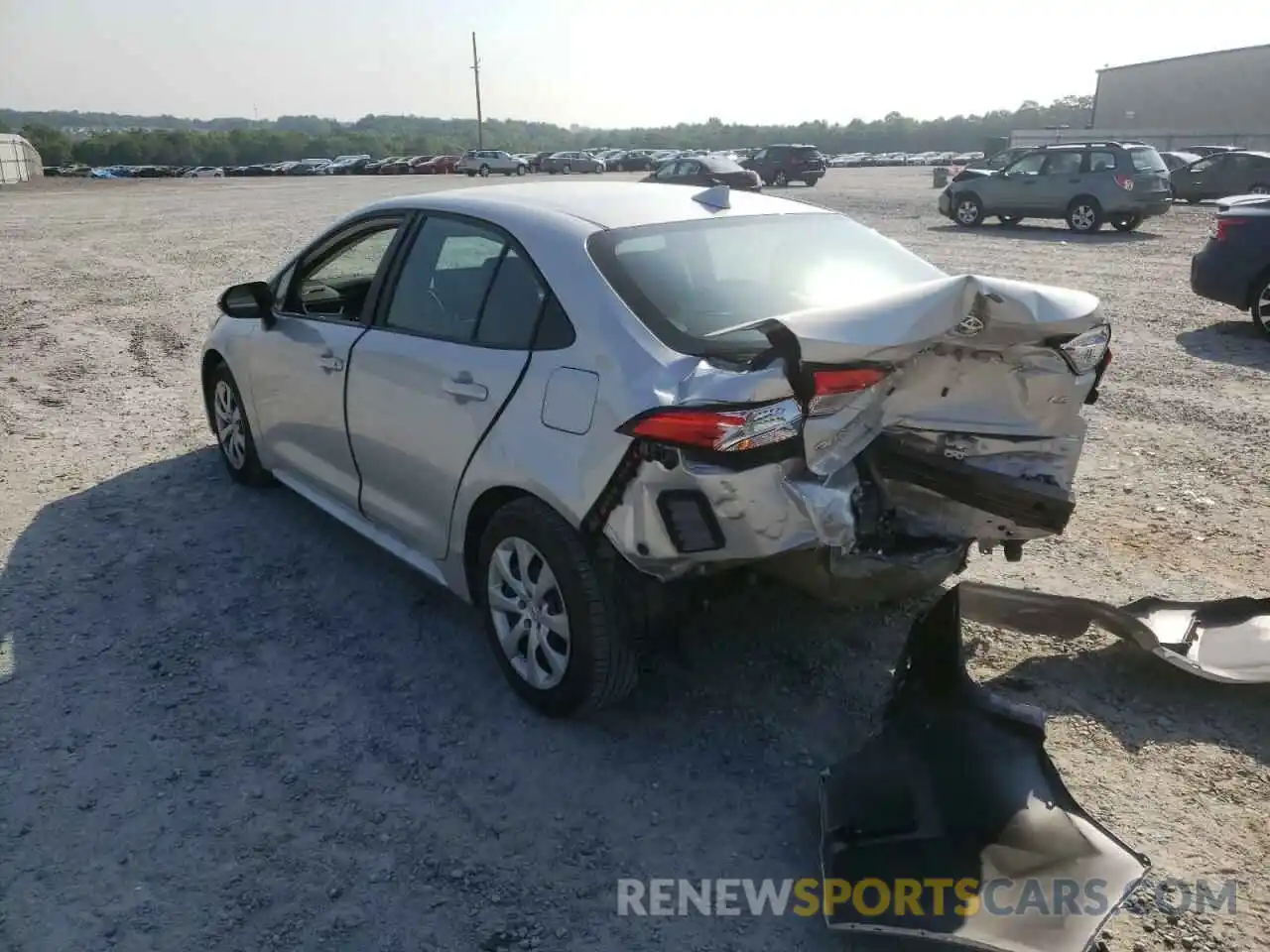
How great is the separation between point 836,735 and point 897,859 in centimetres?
76

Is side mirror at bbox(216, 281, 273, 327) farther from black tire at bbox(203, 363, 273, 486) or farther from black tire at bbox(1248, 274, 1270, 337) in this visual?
black tire at bbox(1248, 274, 1270, 337)

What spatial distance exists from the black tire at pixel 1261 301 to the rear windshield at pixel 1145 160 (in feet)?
34.6

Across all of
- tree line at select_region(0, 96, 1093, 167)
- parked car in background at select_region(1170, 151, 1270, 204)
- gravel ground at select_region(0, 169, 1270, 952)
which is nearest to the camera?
gravel ground at select_region(0, 169, 1270, 952)

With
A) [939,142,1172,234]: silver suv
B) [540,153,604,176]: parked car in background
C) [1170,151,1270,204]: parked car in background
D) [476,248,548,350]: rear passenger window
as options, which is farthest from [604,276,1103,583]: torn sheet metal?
[540,153,604,176]: parked car in background

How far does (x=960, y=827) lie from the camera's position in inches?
108

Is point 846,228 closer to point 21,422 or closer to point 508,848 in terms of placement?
point 508,848

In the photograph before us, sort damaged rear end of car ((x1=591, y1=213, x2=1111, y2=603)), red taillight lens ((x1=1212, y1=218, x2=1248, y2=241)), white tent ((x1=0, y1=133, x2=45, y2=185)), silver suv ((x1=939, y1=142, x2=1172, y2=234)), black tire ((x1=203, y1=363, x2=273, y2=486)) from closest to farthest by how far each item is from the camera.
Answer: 1. damaged rear end of car ((x1=591, y1=213, x2=1111, y2=603))
2. black tire ((x1=203, y1=363, x2=273, y2=486))
3. red taillight lens ((x1=1212, y1=218, x2=1248, y2=241))
4. silver suv ((x1=939, y1=142, x2=1172, y2=234))
5. white tent ((x1=0, y1=133, x2=45, y2=185))

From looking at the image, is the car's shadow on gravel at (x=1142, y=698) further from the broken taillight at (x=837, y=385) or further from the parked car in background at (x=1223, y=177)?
the parked car in background at (x=1223, y=177)

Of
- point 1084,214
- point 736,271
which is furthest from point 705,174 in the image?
point 736,271

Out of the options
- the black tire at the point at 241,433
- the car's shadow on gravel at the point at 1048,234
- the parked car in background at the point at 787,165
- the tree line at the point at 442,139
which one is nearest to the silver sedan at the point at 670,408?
the black tire at the point at 241,433

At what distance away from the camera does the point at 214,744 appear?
134 inches

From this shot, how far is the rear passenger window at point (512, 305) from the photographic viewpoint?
3.45 metres

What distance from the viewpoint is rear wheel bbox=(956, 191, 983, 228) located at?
20422mm

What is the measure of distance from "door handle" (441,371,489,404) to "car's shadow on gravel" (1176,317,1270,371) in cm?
726
